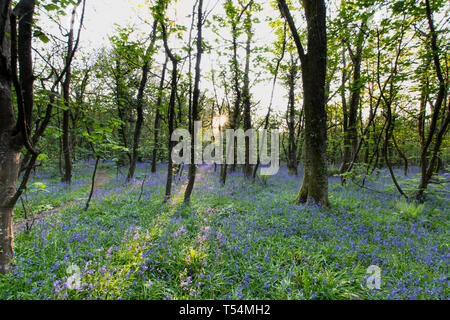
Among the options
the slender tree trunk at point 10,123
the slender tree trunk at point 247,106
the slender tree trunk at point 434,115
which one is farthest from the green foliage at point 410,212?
the slender tree trunk at point 10,123

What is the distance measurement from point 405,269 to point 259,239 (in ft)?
8.43

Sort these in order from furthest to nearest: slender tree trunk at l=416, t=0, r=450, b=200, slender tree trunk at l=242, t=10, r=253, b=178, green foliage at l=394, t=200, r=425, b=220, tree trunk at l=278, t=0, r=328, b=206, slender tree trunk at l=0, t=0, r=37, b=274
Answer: slender tree trunk at l=242, t=10, r=253, b=178 → tree trunk at l=278, t=0, r=328, b=206 → slender tree trunk at l=416, t=0, r=450, b=200 → green foliage at l=394, t=200, r=425, b=220 → slender tree trunk at l=0, t=0, r=37, b=274

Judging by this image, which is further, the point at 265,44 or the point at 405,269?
the point at 265,44

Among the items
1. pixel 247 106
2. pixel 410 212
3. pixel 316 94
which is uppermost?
pixel 247 106

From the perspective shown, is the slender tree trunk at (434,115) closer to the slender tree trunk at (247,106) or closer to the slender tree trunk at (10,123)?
the slender tree trunk at (247,106)

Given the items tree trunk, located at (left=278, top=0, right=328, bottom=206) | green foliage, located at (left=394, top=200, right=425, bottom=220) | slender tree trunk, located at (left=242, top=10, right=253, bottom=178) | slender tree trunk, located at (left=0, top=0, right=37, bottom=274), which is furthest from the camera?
slender tree trunk, located at (left=242, top=10, right=253, bottom=178)

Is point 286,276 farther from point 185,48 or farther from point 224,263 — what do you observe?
point 185,48

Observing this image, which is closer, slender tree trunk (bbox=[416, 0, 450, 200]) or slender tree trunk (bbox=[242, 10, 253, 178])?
slender tree trunk (bbox=[416, 0, 450, 200])

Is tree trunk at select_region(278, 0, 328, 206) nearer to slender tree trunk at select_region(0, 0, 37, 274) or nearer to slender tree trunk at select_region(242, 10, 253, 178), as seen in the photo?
slender tree trunk at select_region(242, 10, 253, 178)

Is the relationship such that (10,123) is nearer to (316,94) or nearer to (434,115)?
(316,94)

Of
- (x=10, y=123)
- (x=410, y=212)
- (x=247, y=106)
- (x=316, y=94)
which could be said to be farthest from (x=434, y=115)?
(x=10, y=123)

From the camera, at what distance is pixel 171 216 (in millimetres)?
5609

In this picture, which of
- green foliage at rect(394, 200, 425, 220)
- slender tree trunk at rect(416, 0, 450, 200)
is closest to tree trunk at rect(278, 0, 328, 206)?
green foliage at rect(394, 200, 425, 220)
